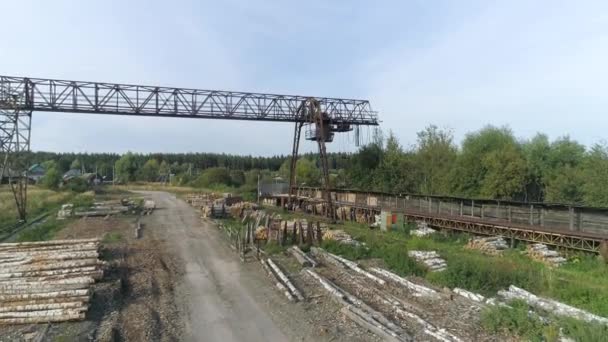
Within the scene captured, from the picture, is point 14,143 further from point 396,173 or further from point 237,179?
point 237,179

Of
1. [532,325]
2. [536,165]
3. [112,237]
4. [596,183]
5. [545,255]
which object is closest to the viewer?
[532,325]

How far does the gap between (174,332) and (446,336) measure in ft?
18.3

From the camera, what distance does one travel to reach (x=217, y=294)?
480 inches

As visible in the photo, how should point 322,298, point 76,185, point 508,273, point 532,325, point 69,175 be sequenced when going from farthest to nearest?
point 69,175 < point 76,185 < point 508,273 < point 322,298 < point 532,325

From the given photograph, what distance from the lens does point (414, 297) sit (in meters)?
11.3

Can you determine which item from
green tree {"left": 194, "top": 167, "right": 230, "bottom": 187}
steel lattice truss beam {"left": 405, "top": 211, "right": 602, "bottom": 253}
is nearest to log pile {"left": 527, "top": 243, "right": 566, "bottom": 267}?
steel lattice truss beam {"left": 405, "top": 211, "right": 602, "bottom": 253}

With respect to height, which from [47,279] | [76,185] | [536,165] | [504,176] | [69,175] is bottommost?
[47,279]

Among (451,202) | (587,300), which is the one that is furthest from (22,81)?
(587,300)

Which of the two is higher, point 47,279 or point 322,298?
point 47,279

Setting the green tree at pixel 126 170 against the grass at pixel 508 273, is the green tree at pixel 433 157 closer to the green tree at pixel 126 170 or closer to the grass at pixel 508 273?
the grass at pixel 508 273

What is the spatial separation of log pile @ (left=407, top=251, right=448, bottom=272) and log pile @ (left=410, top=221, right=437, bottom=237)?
7356mm

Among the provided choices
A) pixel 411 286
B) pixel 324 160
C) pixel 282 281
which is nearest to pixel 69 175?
pixel 324 160

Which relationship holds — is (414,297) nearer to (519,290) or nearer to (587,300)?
(519,290)

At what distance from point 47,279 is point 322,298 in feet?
24.0
